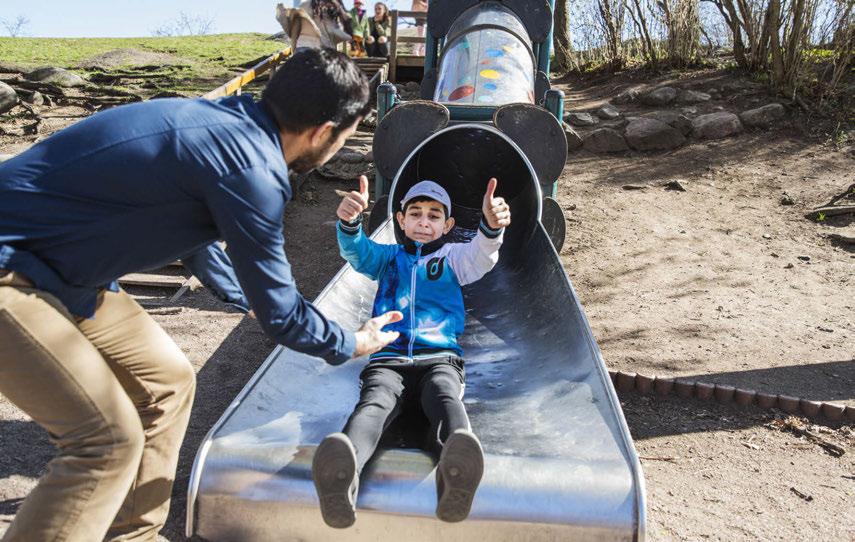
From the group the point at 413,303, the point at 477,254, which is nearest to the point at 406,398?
the point at 413,303

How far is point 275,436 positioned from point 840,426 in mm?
2798

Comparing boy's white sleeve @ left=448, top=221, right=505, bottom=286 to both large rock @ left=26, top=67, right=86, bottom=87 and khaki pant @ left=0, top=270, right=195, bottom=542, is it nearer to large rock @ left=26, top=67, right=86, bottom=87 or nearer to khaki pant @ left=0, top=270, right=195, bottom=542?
khaki pant @ left=0, top=270, right=195, bottom=542

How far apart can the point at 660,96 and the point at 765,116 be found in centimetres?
140

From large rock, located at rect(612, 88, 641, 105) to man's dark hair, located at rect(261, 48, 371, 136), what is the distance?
8.86 meters

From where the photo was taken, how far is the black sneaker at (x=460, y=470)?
2328mm

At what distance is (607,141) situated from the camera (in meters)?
9.20

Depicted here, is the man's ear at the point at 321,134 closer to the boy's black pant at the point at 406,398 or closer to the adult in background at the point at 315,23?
the boy's black pant at the point at 406,398

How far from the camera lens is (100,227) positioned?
6.35 feet

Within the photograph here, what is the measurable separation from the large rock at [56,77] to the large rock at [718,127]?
Answer: 8.98 m

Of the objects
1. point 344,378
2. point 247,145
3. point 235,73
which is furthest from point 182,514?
point 235,73

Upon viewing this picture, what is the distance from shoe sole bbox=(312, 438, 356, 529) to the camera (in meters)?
2.31

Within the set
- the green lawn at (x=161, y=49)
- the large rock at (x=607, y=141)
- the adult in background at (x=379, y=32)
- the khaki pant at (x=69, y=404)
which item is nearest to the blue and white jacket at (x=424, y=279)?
the khaki pant at (x=69, y=404)

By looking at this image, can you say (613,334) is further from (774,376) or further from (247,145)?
(247,145)

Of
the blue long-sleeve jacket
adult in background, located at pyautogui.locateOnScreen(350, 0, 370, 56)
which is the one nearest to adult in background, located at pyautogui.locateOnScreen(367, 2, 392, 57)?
adult in background, located at pyautogui.locateOnScreen(350, 0, 370, 56)
